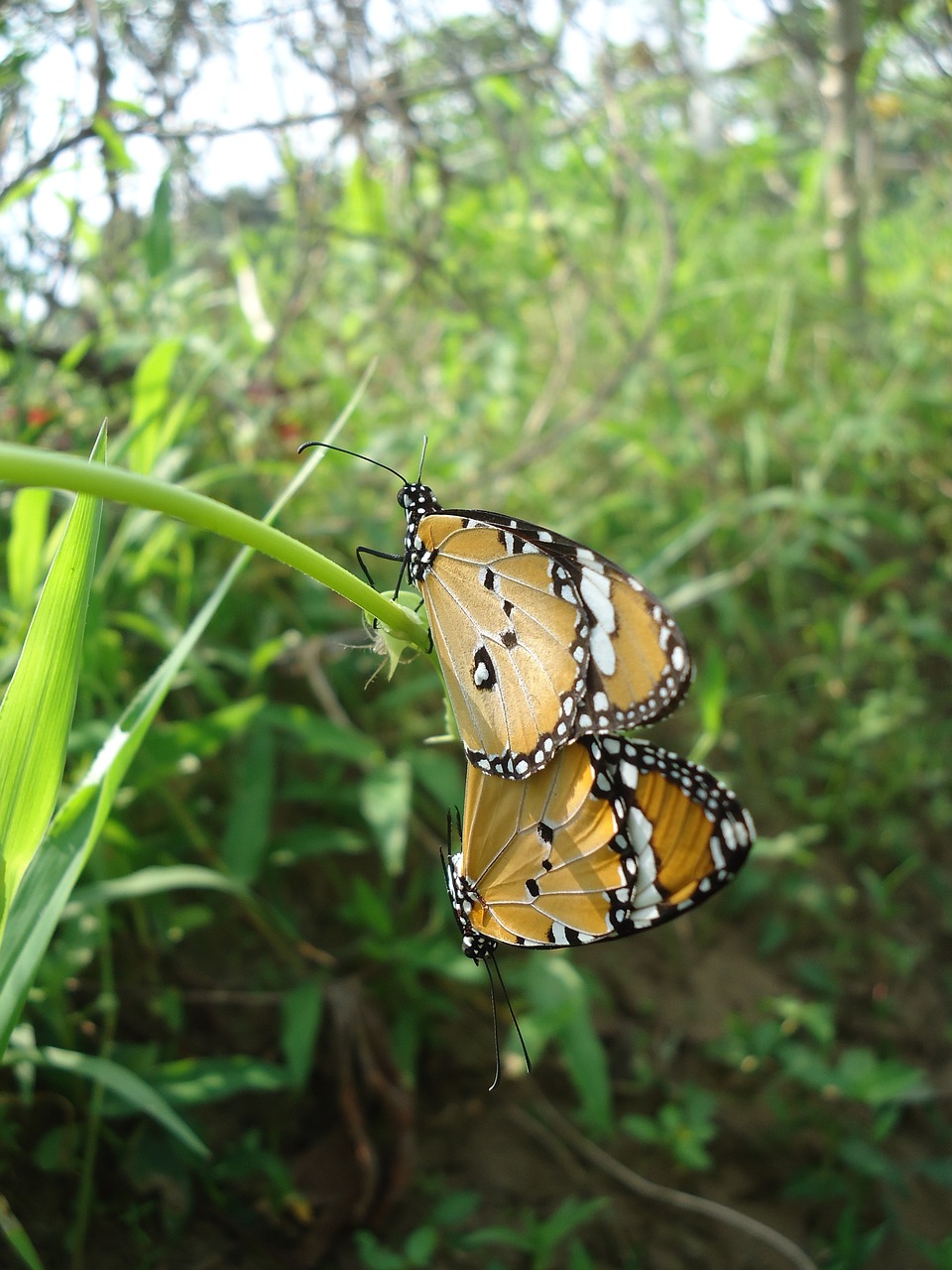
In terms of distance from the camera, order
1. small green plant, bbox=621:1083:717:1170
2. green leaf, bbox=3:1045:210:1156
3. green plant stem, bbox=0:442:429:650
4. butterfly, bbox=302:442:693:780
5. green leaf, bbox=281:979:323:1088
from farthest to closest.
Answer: small green plant, bbox=621:1083:717:1170 → green leaf, bbox=281:979:323:1088 → green leaf, bbox=3:1045:210:1156 → butterfly, bbox=302:442:693:780 → green plant stem, bbox=0:442:429:650

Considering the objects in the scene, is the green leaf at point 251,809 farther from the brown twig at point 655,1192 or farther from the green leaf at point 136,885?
the brown twig at point 655,1192

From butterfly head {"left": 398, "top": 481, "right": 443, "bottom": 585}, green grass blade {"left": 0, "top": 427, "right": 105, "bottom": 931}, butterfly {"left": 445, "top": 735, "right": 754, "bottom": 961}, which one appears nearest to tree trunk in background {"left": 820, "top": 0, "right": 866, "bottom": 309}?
butterfly head {"left": 398, "top": 481, "right": 443, "bottom": 585}

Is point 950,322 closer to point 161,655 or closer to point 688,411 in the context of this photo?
point 688,411

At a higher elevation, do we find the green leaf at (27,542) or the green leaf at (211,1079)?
the green leaf at (27,542)

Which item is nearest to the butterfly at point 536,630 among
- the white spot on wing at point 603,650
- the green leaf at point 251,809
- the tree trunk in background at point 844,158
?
the white spot on wing at point 603,650

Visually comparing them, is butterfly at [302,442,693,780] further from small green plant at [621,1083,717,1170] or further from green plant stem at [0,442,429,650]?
small green plant at [621,1083,717,1170]

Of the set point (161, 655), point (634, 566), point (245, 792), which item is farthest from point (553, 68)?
point (245, 792)

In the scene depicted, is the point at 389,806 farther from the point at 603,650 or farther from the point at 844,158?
the point at 844,158
